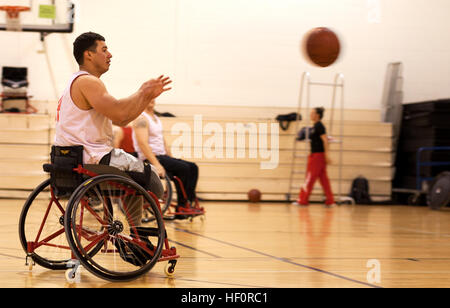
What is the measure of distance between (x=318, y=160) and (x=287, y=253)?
4963mm

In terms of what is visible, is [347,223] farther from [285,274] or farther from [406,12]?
[406,12]

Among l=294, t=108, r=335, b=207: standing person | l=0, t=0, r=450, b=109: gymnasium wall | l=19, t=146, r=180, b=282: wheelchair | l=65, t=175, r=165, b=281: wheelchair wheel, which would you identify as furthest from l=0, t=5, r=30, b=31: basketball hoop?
l=65, t=175, r=165, b=281: wheelchair wheel

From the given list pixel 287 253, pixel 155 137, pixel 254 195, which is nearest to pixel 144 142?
pixel 155 137

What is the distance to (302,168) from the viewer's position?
9852mm

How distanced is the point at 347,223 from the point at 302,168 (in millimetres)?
3438

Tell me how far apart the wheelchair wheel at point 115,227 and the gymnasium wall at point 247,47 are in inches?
257

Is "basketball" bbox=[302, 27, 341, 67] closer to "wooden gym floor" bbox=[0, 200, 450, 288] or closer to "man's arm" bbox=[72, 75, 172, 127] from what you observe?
"wooden gym floor" bbox=[0, 200, 450, 288]

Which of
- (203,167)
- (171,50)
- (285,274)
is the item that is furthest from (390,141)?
(285,274)

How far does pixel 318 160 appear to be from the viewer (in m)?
8.88

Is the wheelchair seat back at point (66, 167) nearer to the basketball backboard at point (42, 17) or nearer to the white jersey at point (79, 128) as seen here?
the white jersey at point (79, 128)

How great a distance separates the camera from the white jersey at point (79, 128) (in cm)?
287

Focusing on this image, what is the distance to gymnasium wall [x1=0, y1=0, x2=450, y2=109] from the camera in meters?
9.33

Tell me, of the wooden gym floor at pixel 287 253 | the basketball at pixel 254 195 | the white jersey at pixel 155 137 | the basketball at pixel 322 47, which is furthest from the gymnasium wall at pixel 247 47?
the basketball at pixel 322 47

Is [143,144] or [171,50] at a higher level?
[171,50]
